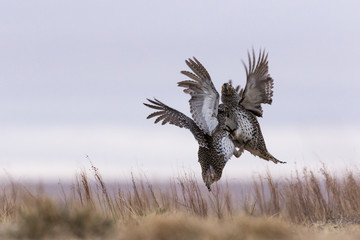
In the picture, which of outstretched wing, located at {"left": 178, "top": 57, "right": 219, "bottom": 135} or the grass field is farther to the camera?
outstretched wing, located at {"left": 178, "top": 57, "right": 219, "bottom": 135}

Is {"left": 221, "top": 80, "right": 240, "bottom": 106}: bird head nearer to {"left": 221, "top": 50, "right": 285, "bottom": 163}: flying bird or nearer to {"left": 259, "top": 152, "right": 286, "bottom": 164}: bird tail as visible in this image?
{"left": 221, "top": 50, "right": 285, "bottom": 163}: flying bird

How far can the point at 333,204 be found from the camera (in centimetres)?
1393

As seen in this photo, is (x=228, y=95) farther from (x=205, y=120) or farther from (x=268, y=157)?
(x=268, y=157)

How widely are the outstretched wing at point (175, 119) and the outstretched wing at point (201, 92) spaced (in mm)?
313

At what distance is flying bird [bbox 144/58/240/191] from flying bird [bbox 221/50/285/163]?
17cm

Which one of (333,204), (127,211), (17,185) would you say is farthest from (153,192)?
(333,204)

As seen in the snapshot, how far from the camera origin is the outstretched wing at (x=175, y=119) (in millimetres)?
11398

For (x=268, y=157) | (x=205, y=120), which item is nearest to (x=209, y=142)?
(x=205, y=120)

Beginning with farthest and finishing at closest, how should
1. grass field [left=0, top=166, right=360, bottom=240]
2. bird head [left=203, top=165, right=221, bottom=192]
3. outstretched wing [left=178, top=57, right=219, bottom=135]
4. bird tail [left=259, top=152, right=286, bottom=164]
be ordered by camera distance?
bird tail [left=259, top=152, right=286, bottom=164], bird head [left=203, top=165, right=221, bottom=192], outstretched wing [left=178, top=57, right=219, bottom=135], grass field [left=0, top=166, right=360, bottom=240]

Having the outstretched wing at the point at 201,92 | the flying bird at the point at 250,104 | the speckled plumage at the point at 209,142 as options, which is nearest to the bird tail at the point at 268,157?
the flying bird at the point at 250,104

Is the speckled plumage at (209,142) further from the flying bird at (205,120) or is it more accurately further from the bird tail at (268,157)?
the bird tail at (268,157)

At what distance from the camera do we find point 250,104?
39.4ft

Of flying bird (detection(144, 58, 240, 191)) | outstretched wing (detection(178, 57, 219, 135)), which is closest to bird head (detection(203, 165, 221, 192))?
flying bird (detection(144, 58, 240, 191))

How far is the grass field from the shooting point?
8.42m
